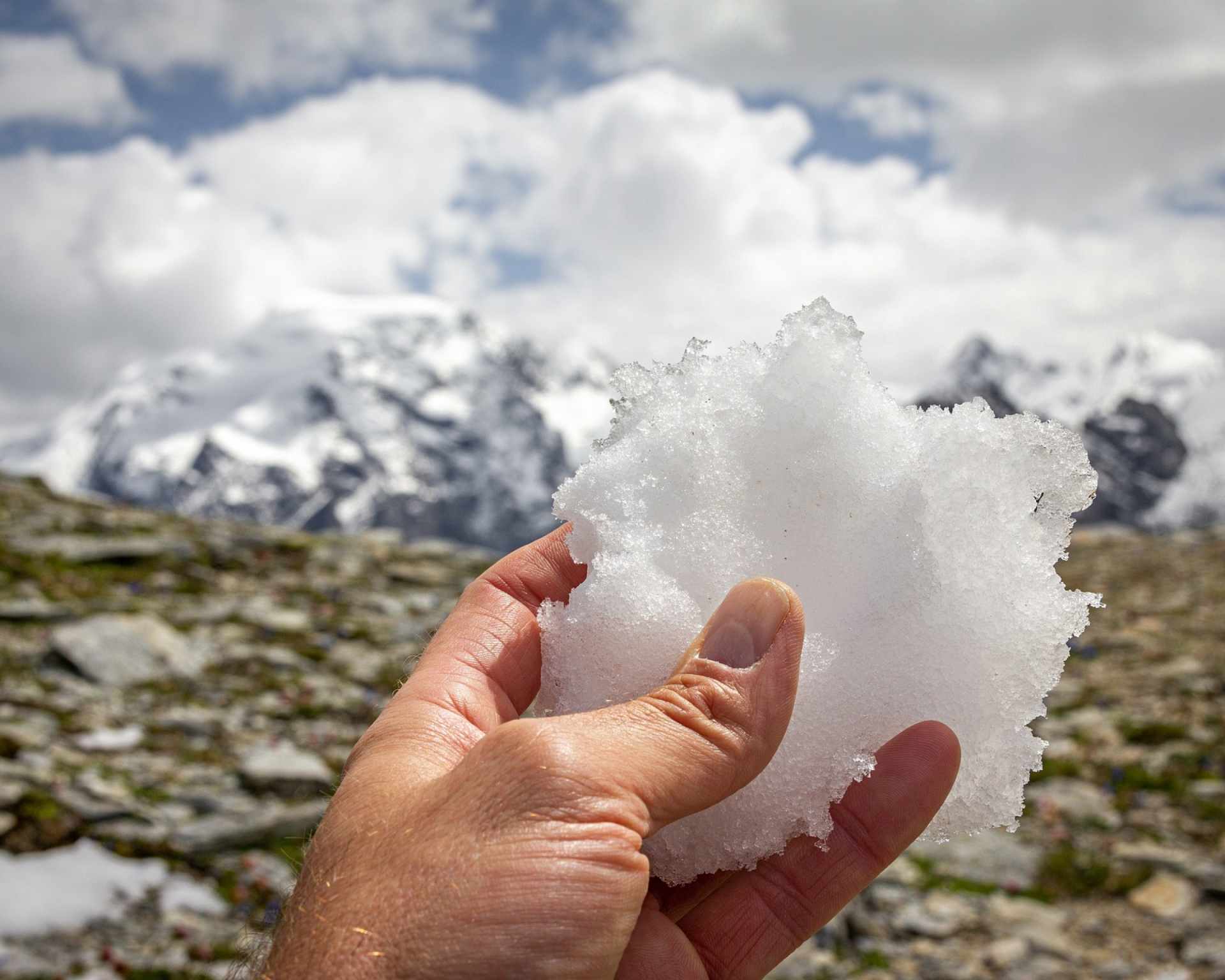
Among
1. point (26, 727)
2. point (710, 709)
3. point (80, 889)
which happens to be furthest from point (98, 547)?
point (710, 709)

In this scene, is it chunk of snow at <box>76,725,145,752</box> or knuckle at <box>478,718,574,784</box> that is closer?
knuckle at <box>478,718,574,784</box>

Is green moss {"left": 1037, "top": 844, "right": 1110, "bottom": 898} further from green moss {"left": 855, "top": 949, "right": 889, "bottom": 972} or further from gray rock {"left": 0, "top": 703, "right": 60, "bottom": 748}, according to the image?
gray rock {"left": 0, "top": 703, "right": 60, "bottom": 748}

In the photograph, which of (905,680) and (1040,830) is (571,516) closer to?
(905,680)

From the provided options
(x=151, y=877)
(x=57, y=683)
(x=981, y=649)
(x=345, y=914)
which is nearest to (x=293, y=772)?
(x=151, y=877)

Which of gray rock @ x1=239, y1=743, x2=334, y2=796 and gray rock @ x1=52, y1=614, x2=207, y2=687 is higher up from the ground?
gray rock @ x1=52, y1=614, x2=207, y2=687

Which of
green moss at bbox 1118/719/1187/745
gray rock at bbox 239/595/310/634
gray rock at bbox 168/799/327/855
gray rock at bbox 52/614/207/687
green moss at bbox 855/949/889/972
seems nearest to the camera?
green moss at bbox 855/949/889/972

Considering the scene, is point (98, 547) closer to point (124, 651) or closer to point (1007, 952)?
point (124, 651)

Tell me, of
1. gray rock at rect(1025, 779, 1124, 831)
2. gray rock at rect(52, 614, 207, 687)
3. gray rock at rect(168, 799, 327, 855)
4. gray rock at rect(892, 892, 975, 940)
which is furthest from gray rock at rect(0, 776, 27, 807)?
gray rock at rect(1025, 779, 1124, 831)
